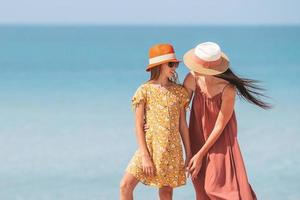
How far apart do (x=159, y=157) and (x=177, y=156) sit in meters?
0.10

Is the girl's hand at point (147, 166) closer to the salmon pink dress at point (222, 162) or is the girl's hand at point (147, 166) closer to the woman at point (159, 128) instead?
the woman at point (159, 128)

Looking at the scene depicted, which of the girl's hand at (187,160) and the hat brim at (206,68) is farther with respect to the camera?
the girl's hand at (187,160)

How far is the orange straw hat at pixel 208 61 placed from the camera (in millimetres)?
4930

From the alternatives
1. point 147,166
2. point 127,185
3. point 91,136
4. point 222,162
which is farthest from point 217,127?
point 91,136

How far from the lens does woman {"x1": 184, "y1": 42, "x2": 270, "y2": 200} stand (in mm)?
4988

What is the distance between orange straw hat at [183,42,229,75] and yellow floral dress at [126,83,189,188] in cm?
15

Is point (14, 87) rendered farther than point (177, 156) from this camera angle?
Yes

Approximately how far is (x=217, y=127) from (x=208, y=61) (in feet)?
1.13

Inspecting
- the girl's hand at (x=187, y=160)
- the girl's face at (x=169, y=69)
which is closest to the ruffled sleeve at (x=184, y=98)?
the girl's face at (x=169, y=69)

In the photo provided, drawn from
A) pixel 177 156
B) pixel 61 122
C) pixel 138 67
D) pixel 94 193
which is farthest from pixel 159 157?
pixel 138 67

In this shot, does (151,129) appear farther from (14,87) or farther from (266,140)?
(14,87)

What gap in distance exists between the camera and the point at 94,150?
31.3 ft

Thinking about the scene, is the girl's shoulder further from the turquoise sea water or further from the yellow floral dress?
the turquoise sea water

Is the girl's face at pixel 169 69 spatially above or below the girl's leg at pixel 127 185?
above
